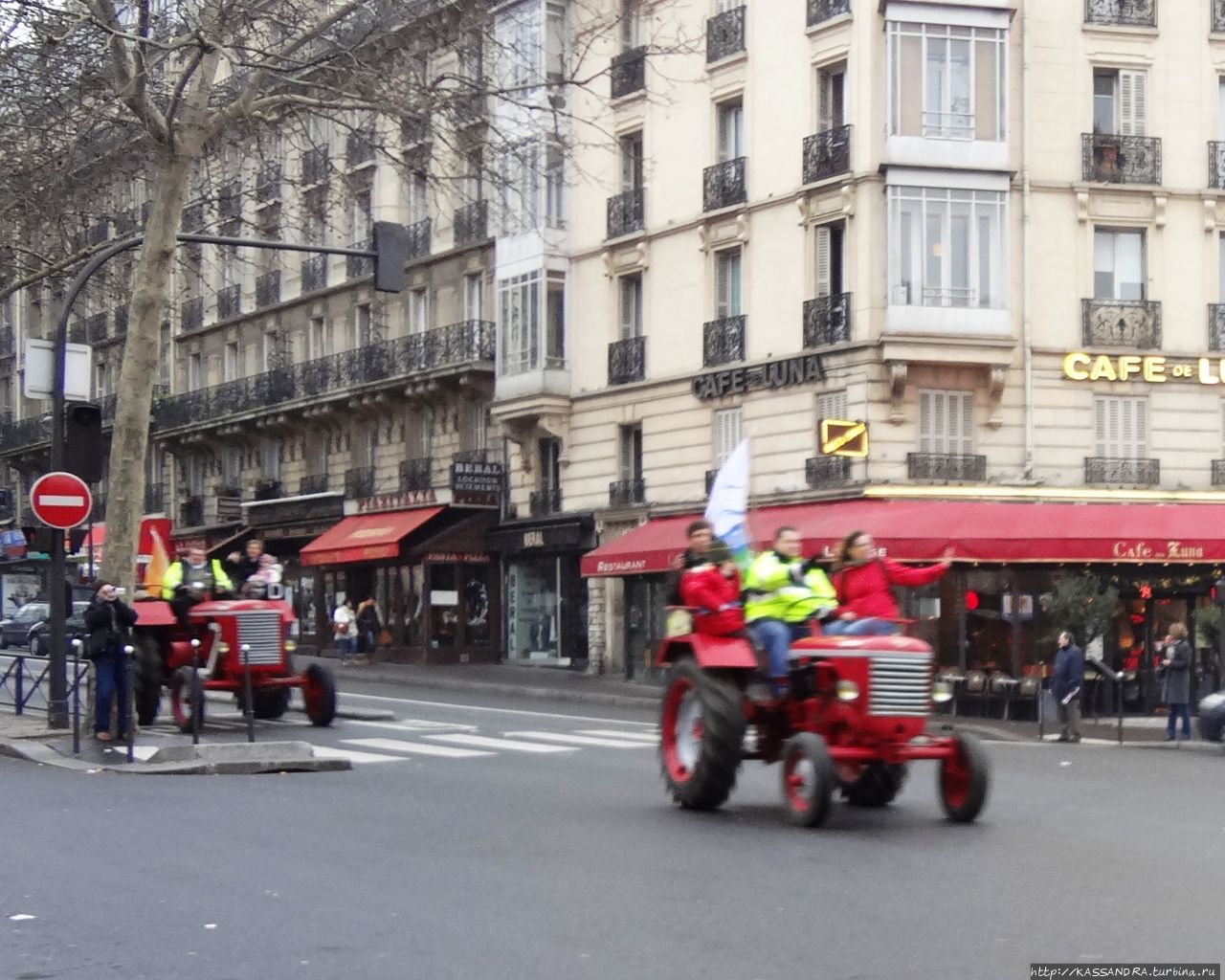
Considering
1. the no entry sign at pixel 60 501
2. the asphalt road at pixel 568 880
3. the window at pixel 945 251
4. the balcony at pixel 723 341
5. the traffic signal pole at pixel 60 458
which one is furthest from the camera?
the balcony at pixel 723 341

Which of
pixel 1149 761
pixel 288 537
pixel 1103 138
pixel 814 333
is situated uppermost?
pixel 1103 138

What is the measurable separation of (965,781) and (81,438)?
416 inches

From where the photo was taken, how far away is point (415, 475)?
44.3m

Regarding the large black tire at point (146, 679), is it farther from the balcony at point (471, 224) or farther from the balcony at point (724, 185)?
the balcony at point (471, 224)

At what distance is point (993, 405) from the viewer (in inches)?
1277

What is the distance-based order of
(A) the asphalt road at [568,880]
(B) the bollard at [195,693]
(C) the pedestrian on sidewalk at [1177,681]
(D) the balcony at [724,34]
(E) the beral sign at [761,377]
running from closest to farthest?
(A) the asphalt road at [568,880] → (B) the bollard at [195,693] → (C) the pedestrian on sidewalk at [1177,681] → (E) the beral sign at [761,377] → (D) the balcony at [724,34]

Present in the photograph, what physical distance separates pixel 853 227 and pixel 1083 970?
2598cm

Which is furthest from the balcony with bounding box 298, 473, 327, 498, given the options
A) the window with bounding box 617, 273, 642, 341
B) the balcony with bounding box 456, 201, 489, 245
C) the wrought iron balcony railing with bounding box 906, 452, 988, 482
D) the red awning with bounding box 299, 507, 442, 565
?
the wrought iron balcony railing with bounding box 906, 452, 988, 482

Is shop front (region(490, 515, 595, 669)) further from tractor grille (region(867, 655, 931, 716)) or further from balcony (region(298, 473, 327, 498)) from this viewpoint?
tractor grille (region(867, 655, 931, 716))

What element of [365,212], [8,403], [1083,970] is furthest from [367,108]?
[8,403]

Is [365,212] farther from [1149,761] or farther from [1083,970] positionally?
[1083,970]

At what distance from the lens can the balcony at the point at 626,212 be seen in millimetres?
37500

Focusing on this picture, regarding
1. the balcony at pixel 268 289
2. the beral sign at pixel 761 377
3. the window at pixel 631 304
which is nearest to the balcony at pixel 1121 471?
the beral sign at pixel 761 377

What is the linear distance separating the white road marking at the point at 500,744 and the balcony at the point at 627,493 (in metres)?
16.6
